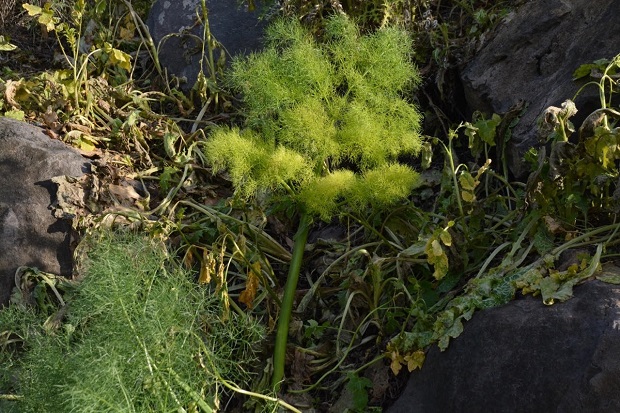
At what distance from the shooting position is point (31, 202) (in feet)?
10.7

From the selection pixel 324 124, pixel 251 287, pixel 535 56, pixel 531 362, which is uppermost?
pixel 535 56

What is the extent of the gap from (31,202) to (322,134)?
115 centimetres

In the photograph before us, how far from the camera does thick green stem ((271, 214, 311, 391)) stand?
2758 mm

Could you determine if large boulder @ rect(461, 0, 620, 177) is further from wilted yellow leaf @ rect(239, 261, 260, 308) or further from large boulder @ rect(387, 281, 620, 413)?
wilted yellow leaf @ rect(239, 261, 260, 308)

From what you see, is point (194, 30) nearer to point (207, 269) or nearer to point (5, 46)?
point (5, 46)

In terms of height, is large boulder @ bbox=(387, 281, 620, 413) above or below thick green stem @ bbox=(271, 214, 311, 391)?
above

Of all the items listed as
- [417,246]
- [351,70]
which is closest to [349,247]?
[417,246]

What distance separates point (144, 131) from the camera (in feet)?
12.2

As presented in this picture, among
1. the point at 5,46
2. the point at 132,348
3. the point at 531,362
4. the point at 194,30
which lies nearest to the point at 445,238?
Answer: the point at 531,362

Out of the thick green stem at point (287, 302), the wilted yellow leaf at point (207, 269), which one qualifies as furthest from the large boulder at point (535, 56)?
the wilted yellow leaf at point (207, 269)

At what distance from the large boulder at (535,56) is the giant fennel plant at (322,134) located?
340 mm

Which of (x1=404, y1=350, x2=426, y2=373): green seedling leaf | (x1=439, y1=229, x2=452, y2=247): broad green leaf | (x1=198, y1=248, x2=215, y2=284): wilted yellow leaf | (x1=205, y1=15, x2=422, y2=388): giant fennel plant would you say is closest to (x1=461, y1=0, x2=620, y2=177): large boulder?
(x1=205, y1=15, x2=422, y2=388): giant fennel plant

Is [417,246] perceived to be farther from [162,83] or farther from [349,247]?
[162,83]

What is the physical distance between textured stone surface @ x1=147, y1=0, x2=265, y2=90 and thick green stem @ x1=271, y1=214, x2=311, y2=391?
1.38 meters
